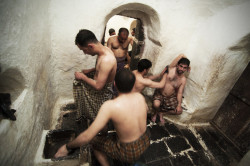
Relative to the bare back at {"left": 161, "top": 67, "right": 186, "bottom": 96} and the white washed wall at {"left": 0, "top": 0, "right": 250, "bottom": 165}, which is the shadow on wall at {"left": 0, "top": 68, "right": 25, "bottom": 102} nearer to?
the white washed wall at {"left": 0, "top": 0, "right": 250, "bottom": 165}

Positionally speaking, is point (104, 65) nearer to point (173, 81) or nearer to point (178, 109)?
point (173, 81)

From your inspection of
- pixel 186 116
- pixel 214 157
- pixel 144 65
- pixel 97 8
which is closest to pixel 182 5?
pixel 144 65

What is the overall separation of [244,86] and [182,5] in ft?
8.31

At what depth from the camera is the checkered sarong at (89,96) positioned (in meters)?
2.77

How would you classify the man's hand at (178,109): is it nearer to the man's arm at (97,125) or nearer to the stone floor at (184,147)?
the stone floor at (184,147)

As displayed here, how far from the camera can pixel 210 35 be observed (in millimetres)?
3340

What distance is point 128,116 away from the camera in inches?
69.4

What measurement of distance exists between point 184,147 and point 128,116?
2408 mm

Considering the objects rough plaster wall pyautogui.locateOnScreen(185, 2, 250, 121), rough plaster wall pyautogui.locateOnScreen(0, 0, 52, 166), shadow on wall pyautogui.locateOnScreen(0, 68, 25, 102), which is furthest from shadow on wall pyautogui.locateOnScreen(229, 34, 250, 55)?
shadow on wall pyautogui.locateOnScreen(0, 68, 25, 102)

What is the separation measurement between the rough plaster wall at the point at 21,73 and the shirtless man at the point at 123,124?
0.55 meters

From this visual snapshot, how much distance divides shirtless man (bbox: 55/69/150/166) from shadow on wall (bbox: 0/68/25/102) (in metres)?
0.98

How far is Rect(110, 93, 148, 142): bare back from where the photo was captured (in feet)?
5.63

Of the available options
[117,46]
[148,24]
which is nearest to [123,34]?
[117,46]

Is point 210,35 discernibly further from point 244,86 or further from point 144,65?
point 144,65
